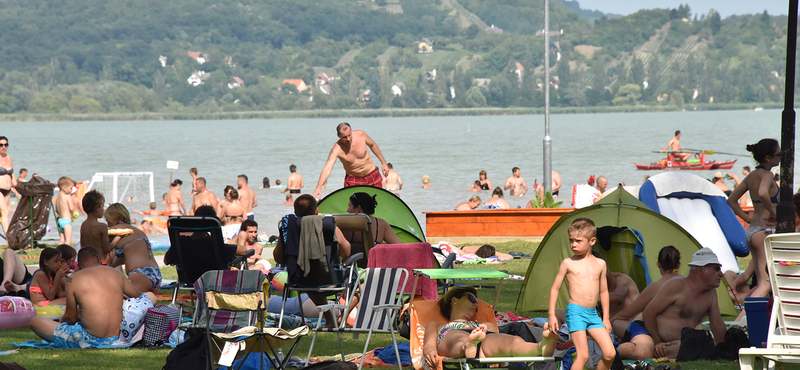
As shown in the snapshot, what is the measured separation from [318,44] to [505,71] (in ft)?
148

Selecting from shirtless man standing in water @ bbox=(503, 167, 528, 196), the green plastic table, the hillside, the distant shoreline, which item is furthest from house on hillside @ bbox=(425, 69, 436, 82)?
the green plastic table

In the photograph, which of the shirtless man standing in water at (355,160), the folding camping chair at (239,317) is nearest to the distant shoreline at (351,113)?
the shirtless man standing in water at (355,160)

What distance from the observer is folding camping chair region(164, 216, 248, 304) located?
6793mm

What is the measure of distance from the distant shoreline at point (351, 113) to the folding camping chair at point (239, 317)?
146m

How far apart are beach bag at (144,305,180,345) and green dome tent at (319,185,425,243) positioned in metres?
3.13

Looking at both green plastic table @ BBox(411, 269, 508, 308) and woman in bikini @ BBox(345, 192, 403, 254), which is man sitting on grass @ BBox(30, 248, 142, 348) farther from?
green plastic table @ BBox(411, 269, 508, 308)

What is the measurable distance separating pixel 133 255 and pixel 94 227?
0.53 m

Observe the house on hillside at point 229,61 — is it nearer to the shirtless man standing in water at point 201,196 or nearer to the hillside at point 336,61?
the hillside at point 336,61

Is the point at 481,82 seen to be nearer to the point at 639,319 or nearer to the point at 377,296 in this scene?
the point at 639,319

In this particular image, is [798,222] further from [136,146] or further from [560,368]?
[136,146]

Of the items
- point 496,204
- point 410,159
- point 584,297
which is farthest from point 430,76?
point 584,297

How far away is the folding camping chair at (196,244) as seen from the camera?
267 inches

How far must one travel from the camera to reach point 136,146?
84875 mm

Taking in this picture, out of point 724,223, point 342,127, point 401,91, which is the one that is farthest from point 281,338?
point 401,91
